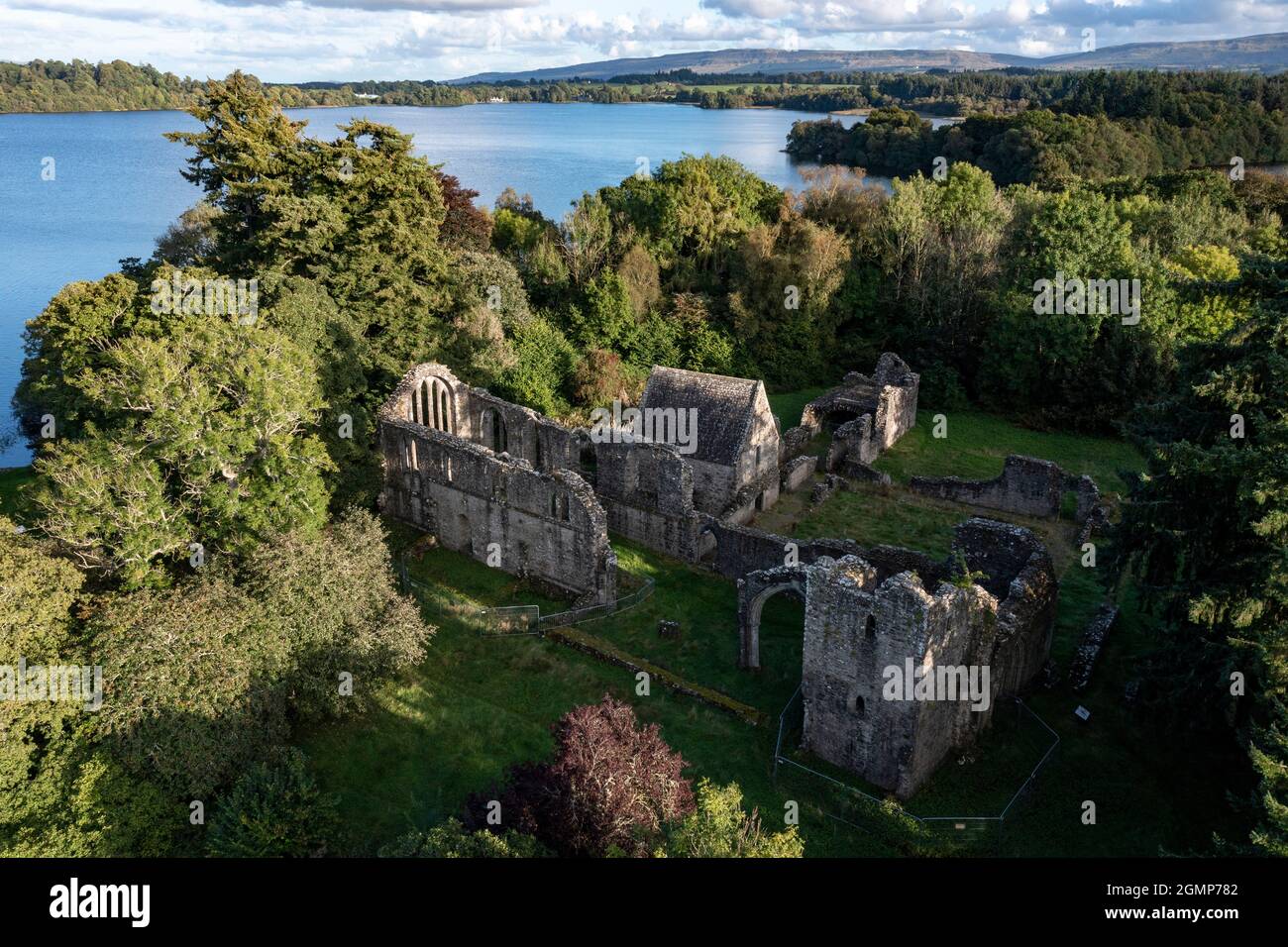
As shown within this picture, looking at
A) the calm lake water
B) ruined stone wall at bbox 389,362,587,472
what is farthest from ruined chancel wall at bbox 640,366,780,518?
the calm lake water

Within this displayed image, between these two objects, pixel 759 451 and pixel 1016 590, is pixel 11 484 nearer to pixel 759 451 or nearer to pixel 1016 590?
pixel 759 451

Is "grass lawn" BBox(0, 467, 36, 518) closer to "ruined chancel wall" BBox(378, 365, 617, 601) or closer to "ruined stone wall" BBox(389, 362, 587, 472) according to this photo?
"ruined chancel wall" BBox(378, 365, 617, 601)

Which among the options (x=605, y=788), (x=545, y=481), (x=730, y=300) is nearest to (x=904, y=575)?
(x=605, y=788)

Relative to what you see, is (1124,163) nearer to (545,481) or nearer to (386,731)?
(545,481)

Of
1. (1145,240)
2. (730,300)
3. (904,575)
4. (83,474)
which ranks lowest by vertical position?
(904,575)

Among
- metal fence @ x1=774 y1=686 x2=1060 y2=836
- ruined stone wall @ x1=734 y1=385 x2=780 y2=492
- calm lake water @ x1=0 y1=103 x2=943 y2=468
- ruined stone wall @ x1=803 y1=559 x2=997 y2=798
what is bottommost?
metal fence @ x1=774 y1=686 x2=1060 y2=836

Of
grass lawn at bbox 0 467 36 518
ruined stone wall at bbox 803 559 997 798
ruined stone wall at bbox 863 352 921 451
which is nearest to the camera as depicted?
ruined stone wall at bbox 803 559 997 798
